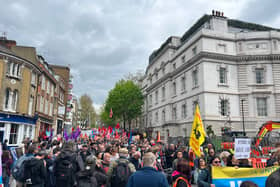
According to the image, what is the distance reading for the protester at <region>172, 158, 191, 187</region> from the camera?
3.57m

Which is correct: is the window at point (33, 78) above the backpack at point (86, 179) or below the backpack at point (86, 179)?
above

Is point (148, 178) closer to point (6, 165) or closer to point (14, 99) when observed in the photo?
point (6, 165)

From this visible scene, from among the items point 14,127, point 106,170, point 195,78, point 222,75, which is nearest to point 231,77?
point 222,75

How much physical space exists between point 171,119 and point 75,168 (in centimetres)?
3392

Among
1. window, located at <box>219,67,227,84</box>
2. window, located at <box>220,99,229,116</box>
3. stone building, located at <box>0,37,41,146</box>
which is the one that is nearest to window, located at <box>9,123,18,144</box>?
stone building, located at <box>0,37,41,146</box>

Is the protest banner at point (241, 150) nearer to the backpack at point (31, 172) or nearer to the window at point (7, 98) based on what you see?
the backpack at point (31, 172)

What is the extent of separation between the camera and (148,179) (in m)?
3.39

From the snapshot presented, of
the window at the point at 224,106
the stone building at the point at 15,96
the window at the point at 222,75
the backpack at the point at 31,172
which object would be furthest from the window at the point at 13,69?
the window at the point at 222,75

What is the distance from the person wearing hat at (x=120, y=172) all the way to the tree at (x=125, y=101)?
43.4 meters

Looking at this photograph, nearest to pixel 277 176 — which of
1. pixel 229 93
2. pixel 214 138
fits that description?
pixel 214 138

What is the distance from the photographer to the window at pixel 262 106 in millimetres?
29148

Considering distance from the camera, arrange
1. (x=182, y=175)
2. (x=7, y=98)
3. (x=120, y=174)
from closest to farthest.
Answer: (x=182, y=175) < (x=120, y=174) < (x=7, y=98)

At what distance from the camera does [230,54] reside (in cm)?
3075

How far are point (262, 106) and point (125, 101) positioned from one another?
28079mm
